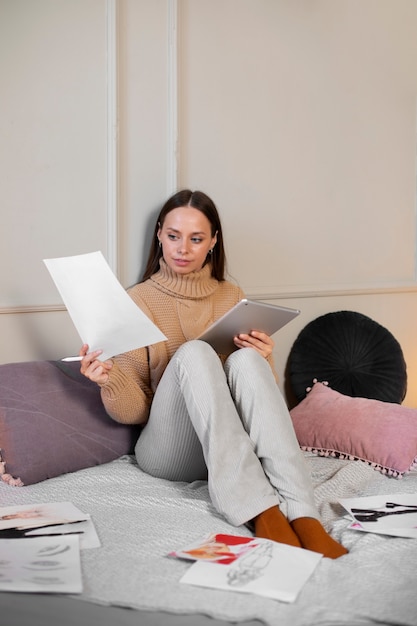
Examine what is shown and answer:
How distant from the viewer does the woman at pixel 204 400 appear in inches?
66.5

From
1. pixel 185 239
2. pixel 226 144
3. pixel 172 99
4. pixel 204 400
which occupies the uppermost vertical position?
pixel 172 99

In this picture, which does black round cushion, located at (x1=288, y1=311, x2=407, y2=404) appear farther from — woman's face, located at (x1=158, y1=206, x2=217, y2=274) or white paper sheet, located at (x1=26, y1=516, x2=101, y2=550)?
white paper sheet, located at (x1=26, y1=516, x2=101, y2=550)

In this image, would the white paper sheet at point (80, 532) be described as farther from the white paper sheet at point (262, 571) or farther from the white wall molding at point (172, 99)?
the white wall molding at point (172, 99)

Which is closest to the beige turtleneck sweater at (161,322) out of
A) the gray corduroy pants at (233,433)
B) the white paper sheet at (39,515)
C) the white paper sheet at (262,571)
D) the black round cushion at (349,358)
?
the gray corduroy pants at (233,433)

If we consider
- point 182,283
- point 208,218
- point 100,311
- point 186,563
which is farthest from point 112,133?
point 186,563

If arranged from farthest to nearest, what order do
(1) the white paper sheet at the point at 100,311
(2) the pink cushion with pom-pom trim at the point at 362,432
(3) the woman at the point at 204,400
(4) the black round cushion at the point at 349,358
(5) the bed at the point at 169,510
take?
(4) the black round cushion at the point at 349,358 → (2) the pink cushion with pom-pom trim at the point at 362,432 → (1) the white paper sheet at the point at 100,311 → (3) the woman at the point at 204,400 → (5) the bed at the point at 169,510

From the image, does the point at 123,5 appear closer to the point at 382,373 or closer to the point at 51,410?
the point at 51,410

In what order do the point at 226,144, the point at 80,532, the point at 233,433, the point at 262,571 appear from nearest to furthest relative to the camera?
the point at 262,571 → the point at 80,532 → the point at 233,433 → the point at 226,144

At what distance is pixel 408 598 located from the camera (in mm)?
1337

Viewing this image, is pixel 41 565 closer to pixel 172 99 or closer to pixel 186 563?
pixel 186 563

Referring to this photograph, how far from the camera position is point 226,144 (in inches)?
107

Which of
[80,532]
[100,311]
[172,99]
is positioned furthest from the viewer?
[172,99]

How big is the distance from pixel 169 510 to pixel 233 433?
22 centimetres

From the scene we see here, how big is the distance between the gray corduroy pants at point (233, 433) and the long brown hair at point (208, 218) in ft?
2.03
